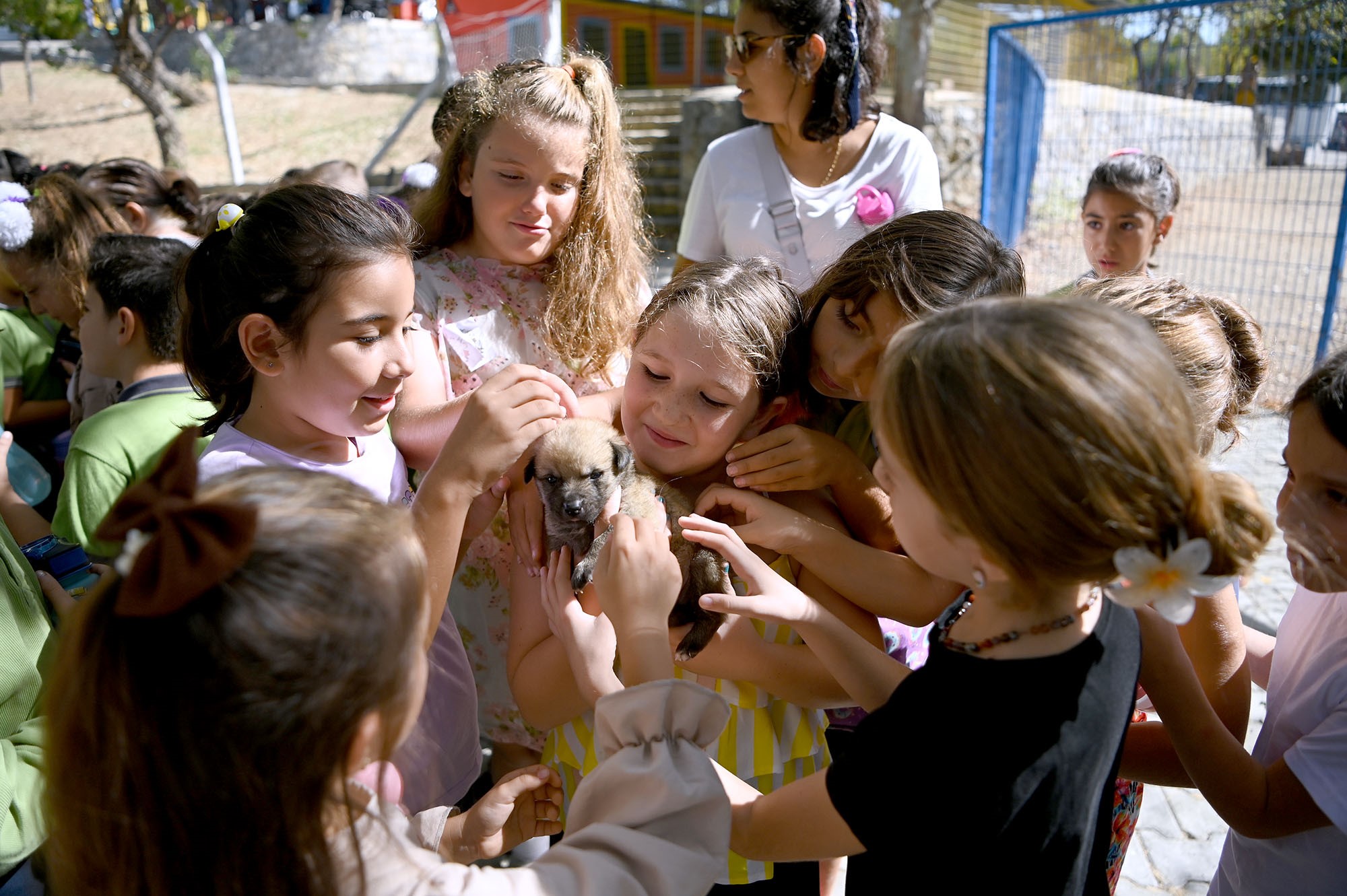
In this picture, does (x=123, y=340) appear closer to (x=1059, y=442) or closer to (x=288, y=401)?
(x=288, y=401)

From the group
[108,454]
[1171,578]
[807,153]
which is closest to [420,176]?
[807,153]

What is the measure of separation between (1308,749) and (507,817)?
1.61 metres

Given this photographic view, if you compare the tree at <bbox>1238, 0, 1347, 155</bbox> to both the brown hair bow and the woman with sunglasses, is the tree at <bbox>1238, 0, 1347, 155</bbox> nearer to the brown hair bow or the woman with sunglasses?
the woman with sunglasses

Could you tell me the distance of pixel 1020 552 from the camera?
127 cm

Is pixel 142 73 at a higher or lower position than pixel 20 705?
higher

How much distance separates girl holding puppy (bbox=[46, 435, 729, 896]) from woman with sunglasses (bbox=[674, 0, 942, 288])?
2.62m

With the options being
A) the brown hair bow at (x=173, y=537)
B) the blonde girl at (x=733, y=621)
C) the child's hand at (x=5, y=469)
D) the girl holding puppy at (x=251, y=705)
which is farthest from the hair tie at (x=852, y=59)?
the child's hand at (x=5, y=469)

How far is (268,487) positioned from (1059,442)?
3.72 feet

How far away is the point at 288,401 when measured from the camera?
216cm

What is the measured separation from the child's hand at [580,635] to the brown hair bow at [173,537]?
0.86 meters

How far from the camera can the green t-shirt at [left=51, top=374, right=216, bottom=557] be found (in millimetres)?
2701

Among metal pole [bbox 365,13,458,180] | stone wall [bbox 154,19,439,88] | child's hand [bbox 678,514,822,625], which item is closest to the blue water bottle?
child's hand [bbox 678,514,822,625]

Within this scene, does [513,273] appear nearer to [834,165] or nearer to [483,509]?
[483,509]

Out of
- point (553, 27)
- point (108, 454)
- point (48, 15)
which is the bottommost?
point (108, 454)
